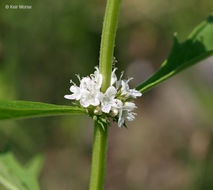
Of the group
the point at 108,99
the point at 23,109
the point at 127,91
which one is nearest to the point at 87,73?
the point at 127,91

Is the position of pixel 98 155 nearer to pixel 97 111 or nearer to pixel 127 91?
pixel 97 111

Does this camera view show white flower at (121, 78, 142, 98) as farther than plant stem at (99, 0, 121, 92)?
Yes

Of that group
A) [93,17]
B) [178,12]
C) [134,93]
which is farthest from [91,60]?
[134,93]

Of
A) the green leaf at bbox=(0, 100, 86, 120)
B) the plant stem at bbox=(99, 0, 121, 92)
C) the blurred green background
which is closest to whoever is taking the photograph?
the green leaf at bbox=(0, 100, 86, 120)

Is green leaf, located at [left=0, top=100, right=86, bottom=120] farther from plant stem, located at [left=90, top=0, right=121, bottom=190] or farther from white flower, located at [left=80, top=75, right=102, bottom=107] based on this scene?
plant stem, located at [left=90, top=0, right=121, bottom=190]

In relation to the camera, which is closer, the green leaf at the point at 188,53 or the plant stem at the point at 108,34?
the plant stem at the point at 108,34

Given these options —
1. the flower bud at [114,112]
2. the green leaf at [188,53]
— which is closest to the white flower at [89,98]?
the flower bud at [114,112]

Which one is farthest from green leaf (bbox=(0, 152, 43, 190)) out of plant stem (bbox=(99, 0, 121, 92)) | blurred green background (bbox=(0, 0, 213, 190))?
blurred green background (bbox=(0, 0, 213, 190))

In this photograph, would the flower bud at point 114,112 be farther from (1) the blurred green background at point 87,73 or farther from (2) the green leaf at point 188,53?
(1) the blurred green background at point 87,73
